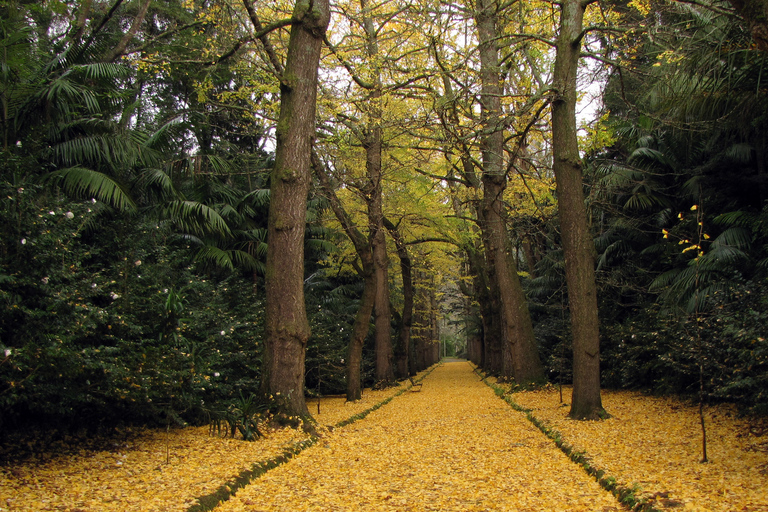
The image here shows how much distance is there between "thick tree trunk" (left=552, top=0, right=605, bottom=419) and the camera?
8.00 metres

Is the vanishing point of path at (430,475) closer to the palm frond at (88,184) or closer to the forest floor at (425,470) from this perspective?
the forest floor at (425,470)

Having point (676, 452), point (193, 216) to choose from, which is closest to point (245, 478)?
point (676, 452)

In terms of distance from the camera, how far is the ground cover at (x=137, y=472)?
3.96m

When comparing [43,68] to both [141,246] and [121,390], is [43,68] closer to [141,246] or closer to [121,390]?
[141,246]

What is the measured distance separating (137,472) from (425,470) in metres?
2.97

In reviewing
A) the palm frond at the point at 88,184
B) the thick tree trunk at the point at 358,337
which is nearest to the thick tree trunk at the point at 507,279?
the thick tree trunk at the point at 358,337

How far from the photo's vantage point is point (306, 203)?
35.5 ft

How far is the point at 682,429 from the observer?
22.5 feet

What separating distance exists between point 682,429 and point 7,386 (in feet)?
25.8

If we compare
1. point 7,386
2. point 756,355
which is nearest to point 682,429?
point 756,355

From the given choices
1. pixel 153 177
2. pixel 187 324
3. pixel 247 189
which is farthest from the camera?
Result: pixel 247 189

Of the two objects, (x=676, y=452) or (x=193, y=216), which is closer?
(x=676, y=452)

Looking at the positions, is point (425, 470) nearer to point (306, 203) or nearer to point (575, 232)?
Result: point (575, 232)

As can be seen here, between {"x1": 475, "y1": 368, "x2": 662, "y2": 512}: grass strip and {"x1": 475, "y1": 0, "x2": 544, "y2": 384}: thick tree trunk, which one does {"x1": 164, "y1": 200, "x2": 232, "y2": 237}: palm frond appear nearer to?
{"x1": 475, "y1": 0, "x2": 544, "y2": 384}: thick tree trunk
